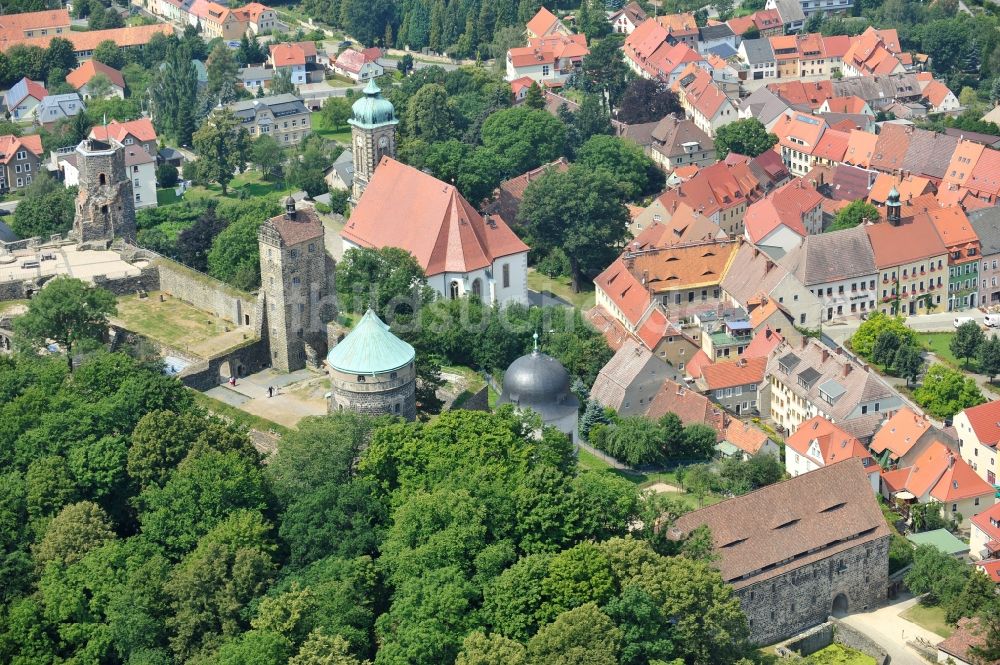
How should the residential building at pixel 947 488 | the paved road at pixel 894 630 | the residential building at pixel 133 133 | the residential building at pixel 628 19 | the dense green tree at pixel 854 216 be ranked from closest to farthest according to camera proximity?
the paved road at pixel 894 630 < the residential building at pixel 947 488 < the dense green tree at pixel 854 216 < the residential building at pixel 133 133 < the residential building at pixel 628 19

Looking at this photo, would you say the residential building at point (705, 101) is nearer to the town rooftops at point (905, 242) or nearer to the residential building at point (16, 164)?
the town rooftops at point (905, 242)

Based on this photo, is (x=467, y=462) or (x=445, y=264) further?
(x=445, y=264)

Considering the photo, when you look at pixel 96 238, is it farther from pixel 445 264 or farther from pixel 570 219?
pixel 570 219

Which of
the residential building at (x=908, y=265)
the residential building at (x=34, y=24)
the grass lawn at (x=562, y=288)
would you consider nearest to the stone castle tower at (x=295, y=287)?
the grass lawn at (x=562, y=288)

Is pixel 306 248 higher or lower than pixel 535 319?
higher

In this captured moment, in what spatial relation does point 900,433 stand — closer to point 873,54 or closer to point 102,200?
point 102,200

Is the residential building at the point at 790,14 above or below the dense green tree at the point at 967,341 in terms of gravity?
above

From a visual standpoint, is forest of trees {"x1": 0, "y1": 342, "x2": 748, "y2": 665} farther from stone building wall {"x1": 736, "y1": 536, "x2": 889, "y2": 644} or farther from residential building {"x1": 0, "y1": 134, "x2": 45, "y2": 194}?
residential building {"x1": 0, "y1": 134, "x2": 45, "y2": 194}

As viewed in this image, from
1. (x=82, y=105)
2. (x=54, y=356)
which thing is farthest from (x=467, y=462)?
(x=82, y=105)
